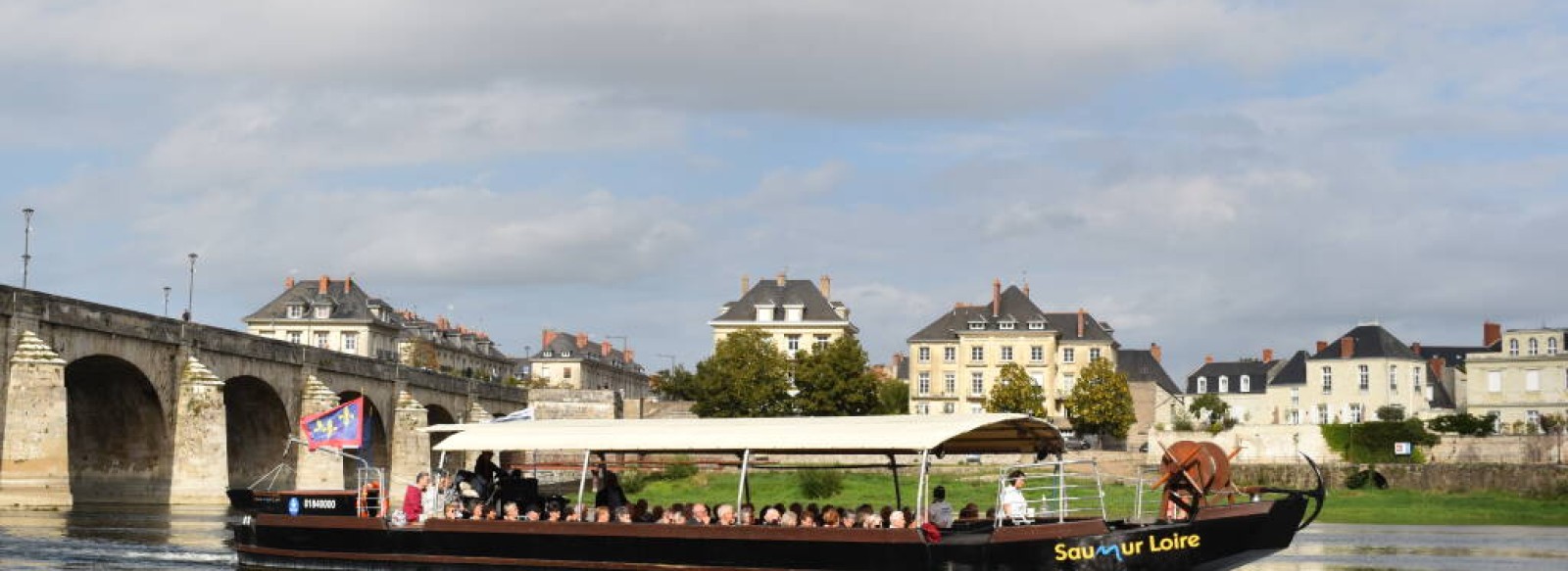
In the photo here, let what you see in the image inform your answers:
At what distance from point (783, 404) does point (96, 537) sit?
62.6m

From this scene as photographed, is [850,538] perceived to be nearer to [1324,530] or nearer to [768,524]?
[768,524]

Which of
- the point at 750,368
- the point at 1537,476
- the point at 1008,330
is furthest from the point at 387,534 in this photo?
the point at 1008,330

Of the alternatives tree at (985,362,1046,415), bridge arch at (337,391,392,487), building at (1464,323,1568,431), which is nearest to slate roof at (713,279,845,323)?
tree at (985,362,1046,415)

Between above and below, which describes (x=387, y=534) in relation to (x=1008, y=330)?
below

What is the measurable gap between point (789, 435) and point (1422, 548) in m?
20.4

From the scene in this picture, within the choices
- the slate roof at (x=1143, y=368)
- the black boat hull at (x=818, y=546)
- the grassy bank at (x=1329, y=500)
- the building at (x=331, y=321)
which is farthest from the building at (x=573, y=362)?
the black boat hull at (x=818, y=546)

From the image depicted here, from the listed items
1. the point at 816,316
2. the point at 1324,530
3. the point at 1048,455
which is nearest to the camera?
the point at 1048,455

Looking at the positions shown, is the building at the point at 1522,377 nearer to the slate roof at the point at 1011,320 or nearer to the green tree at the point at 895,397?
the slate roof at the point at 1011,320

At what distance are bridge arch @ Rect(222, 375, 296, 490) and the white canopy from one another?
34666mm

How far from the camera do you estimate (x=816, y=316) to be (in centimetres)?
11638

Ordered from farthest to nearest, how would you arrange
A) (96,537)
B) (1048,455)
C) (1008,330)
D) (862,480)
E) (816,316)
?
1. (816,316)
2. (1008,330)
3. (862,480)
4. (96,537)
5. (1048,455)

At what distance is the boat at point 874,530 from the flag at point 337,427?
8.15 feet

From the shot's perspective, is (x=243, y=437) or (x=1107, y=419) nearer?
(x=243, y=437)

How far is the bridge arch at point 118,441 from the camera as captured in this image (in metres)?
46.7
